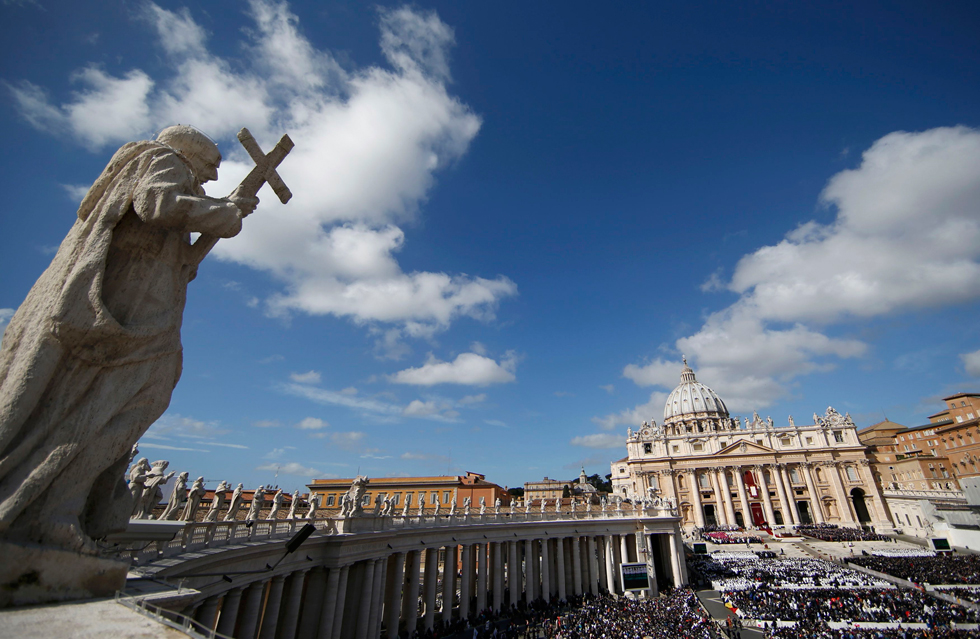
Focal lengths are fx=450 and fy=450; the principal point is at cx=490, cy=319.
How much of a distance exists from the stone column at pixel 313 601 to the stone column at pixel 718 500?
285 feet

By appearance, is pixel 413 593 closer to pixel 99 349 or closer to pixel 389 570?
pixel 389 570

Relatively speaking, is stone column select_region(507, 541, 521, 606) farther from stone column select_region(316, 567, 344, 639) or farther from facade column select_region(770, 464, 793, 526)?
facade column select_region(770, 464, 793, 526)

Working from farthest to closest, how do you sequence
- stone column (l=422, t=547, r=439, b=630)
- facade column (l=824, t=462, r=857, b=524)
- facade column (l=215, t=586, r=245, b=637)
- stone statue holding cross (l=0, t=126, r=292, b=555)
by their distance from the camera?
facade column (l=824, t=462, r=857, b=524), stone column (l=422, t=547, r=439, b=630), facade column (l=215, t=586, r=245, b=637), stone statue holding cross (l=0, t=126, r=292, b=555)

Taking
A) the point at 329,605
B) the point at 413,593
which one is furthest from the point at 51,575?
the point at 413,593

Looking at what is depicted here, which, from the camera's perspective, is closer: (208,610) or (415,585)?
(208,610)

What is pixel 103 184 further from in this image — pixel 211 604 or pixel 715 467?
pixel 715 467

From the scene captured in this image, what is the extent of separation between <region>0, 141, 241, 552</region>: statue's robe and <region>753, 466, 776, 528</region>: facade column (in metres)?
99.0

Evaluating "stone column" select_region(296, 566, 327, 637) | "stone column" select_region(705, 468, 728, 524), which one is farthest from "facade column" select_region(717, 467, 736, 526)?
"stone column" select_region(296, 566, 327, 637)

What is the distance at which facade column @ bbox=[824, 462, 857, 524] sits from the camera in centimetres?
7869

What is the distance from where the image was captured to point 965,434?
231ft

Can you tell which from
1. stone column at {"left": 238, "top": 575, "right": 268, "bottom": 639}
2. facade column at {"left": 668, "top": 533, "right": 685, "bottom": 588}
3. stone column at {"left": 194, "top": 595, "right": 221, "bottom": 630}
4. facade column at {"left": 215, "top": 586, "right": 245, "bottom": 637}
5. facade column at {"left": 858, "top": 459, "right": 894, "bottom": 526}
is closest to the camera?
stone column at {"left": 194, "top": 595, "right": 221, "bottom": 630}

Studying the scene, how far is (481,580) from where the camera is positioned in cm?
3091

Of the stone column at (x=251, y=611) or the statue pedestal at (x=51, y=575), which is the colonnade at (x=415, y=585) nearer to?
the stone column at (x=251, y=611)

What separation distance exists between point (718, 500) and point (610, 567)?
56.4 metres
